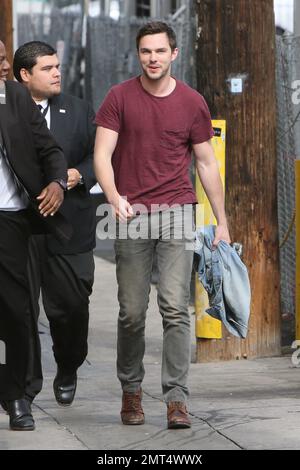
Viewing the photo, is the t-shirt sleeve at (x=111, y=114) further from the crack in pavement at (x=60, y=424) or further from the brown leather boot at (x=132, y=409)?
the crack in pavement at (x=60, y=424)

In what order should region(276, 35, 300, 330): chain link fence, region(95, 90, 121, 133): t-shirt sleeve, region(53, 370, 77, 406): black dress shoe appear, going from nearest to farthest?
1. region(95, 90, 121, 133): t-shirt sleeve
2. region(53, 370, 77, 406): black dress shoe
3. region(276, 35, 300, 330): chain link fence

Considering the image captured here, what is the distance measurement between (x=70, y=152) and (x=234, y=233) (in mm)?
1698

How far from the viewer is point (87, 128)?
7586mm

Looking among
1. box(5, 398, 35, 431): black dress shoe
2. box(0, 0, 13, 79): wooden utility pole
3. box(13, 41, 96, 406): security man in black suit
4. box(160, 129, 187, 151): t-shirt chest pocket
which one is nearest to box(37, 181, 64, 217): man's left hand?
box(160, 129, 187, 151): t-shirt chest pocket

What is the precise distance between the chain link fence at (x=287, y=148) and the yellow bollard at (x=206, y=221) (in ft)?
3.57

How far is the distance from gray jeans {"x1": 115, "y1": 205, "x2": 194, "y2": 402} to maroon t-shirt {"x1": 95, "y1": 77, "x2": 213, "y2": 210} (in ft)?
0.37

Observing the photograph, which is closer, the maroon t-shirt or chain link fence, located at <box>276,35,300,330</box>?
the maroon t-shirt

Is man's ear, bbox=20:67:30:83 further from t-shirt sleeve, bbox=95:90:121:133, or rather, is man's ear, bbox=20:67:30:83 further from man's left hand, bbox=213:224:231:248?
man's left hand, bbox=213:224:231:248

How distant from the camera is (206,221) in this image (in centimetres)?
875

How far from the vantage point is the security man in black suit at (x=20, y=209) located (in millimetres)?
6590

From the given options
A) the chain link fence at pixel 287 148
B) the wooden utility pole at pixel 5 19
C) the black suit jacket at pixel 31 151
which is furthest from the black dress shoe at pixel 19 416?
the wooden utility pole at pixel 5 19

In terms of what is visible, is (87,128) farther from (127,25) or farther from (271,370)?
(127,25)

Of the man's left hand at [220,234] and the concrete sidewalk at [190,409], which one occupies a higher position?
the man's left hand at [220,234]

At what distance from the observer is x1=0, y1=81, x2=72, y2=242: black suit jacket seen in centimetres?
658
